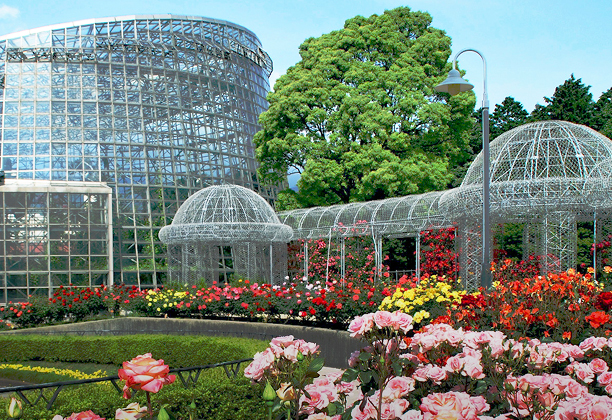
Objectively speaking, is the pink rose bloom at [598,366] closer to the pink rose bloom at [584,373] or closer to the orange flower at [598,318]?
the pink rose bloom at [584,373]

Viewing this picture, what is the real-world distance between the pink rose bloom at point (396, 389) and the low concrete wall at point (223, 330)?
17.9ft

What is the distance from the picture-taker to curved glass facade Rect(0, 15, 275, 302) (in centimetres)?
3034

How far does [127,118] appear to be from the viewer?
104 feet

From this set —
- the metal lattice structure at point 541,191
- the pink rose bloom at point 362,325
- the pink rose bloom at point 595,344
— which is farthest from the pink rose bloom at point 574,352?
the metal lattice structure at point 541,191

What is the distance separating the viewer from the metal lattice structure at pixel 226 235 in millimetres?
18953

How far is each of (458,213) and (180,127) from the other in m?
21.7

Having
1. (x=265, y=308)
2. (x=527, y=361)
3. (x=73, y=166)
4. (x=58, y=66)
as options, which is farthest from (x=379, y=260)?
(x=58, y=66)

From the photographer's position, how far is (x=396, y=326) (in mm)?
2895

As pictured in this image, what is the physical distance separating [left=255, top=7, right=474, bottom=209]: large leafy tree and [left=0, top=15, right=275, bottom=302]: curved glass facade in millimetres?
8926

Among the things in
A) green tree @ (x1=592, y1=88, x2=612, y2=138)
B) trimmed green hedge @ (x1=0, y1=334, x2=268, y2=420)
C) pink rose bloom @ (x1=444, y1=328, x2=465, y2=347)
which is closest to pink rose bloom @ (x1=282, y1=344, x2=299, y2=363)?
pink rose bloom @ (x1=444, y1=328, x2=465, y2=347)

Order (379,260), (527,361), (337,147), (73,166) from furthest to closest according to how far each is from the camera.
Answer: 1. (73,166)
2. (337,147)
3. (379,260)
4. (527,361)

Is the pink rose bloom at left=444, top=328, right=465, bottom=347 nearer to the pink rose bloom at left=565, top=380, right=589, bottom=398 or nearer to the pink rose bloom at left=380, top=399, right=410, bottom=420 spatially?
the pink rose bloom at left=565, top=380, right=589, bottom=398

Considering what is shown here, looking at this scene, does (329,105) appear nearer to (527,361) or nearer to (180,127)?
(180,127)

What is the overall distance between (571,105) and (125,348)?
20383 mm
